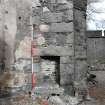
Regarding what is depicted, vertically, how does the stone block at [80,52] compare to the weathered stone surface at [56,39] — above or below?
below

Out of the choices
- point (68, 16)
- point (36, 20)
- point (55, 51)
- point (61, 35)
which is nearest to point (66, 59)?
point (55, 51)

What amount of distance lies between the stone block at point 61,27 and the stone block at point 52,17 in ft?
0.34

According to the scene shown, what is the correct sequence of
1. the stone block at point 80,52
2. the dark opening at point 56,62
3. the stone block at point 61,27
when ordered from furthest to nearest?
1. the stone block at point 80,52
2. the dark opening at point 56,62
3. the stone block at point 61,27

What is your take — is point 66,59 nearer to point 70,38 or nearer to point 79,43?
point 70,38

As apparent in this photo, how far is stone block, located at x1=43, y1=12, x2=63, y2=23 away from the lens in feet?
29.5

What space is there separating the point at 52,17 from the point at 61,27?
32cm

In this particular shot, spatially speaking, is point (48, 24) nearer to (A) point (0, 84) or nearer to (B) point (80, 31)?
(B) point (80, 31)

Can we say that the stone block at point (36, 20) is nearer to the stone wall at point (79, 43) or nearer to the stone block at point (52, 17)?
the stone block at point (52, 17)

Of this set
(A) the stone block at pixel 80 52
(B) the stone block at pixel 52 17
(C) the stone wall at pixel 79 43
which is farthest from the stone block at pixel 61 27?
(A) the stone block at pixel 80 52

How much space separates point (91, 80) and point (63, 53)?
7174 mm

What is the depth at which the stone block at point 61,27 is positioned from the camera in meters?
8.91

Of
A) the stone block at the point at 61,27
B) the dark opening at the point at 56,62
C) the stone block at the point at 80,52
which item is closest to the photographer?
the stone block at the point at 61,27

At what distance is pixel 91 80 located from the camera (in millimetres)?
15883

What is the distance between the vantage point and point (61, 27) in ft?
29.3
